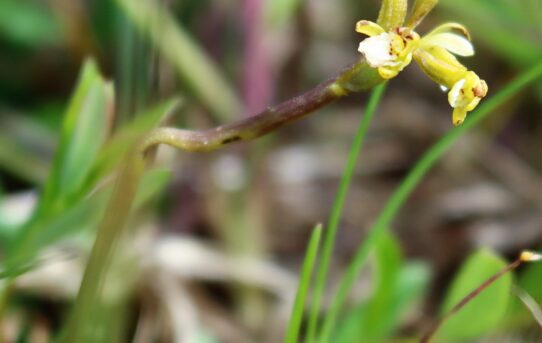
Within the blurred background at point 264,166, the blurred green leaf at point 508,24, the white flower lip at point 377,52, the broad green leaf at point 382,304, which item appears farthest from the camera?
the blurred green leaf at point 508,24

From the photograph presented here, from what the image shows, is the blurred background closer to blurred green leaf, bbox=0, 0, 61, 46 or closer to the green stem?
blurred green leaf, bbox=0, 0, 61, 46

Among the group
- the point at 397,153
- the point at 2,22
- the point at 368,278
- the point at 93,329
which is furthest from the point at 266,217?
the point at 93,329

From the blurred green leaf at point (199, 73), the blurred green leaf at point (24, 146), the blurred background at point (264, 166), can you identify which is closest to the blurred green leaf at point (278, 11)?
the blurred background at point (264, 166)

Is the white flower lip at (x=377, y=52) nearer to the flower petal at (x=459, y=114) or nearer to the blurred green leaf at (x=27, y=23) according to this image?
the flower petal at (x=459, y=114)

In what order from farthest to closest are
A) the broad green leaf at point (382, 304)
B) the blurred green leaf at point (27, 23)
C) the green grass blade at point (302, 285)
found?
the blurred green leaf at point (27, 23), the broad green leaf at point (382, 304), the green grass blade at point (302, 285)

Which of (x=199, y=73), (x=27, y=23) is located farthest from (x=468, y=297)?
(x=27, y=23)

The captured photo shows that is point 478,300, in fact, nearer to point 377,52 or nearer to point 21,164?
point 377,52

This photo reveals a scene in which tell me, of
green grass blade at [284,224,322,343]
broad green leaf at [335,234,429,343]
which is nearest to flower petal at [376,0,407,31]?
green grass blade at [284,224,322,343]

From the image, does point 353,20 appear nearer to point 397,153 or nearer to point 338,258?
point 397,153
